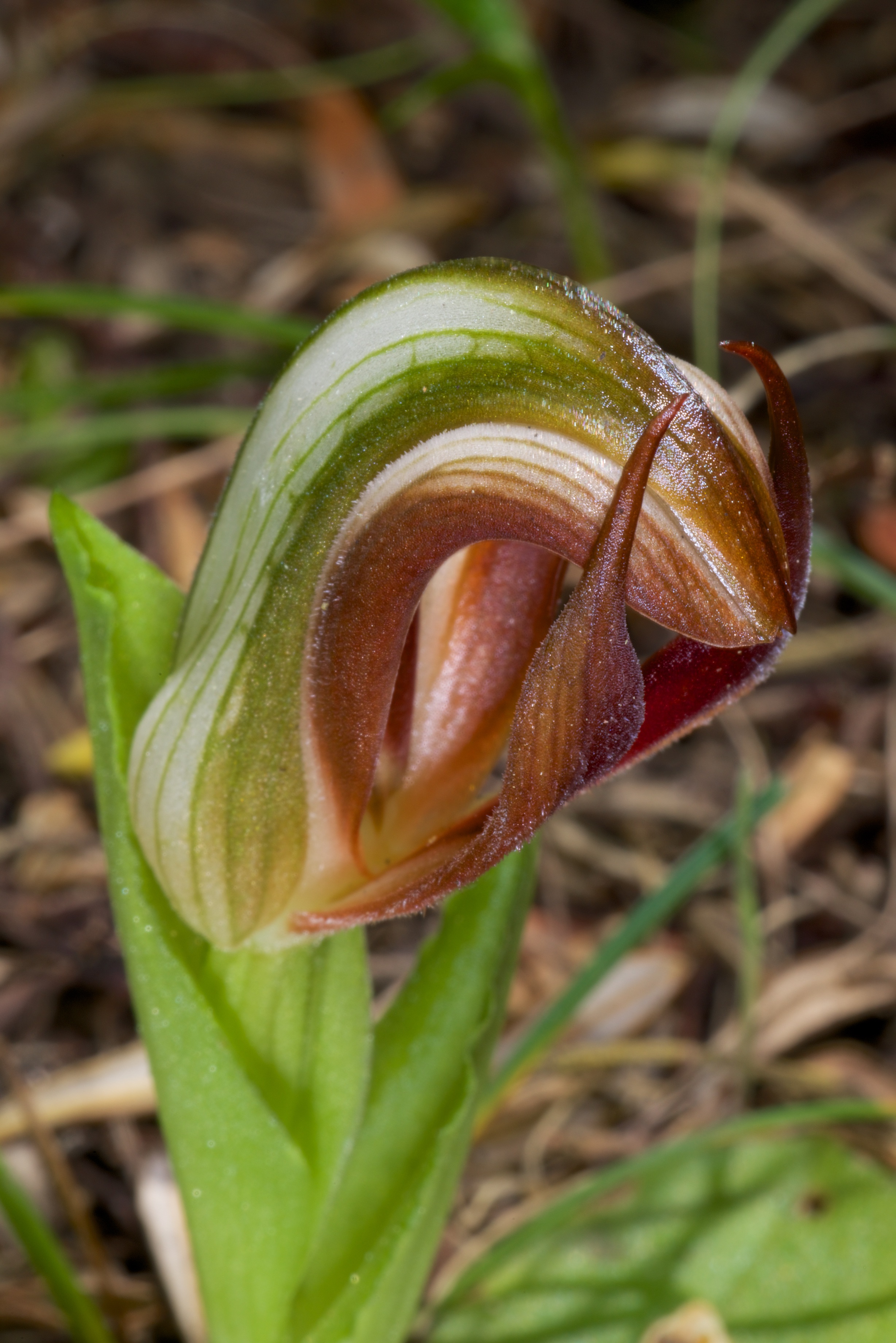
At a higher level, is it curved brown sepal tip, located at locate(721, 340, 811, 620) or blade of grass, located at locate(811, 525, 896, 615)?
blade of grass, located at locate(811, 525, 896, 615)

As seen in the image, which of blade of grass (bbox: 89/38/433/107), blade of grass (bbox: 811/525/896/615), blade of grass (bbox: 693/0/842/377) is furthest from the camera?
blade of grass (bbox: 89/38/433/107)

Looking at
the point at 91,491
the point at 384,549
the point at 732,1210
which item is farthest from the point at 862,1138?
the point at 91,491

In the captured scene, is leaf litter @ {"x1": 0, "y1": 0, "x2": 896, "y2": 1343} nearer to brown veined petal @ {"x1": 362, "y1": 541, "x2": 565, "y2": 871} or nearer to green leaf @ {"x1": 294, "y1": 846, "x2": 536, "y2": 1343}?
green leaf @ {"x1": 294, "y1": 846, "x2": 536, "y2": 1343}

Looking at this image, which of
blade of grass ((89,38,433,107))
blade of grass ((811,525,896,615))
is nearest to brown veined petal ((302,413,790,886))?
blade of grass ((811,525,896,615))

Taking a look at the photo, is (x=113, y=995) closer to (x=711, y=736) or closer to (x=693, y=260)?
(x=711, y=736)

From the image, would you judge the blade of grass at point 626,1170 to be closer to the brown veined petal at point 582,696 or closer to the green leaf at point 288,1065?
the green leaf at point 288,1065

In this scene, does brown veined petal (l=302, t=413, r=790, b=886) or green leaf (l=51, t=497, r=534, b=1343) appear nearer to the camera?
brown veined petal (l=302, t=413, r=790, b=886)

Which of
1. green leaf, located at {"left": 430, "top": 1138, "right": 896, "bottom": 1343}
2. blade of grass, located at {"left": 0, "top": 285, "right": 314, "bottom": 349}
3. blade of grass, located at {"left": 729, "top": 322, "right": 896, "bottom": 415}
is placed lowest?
green leaf, located at {"left": 430, "top": 1138, "right": 896, "bottom": 1343}
